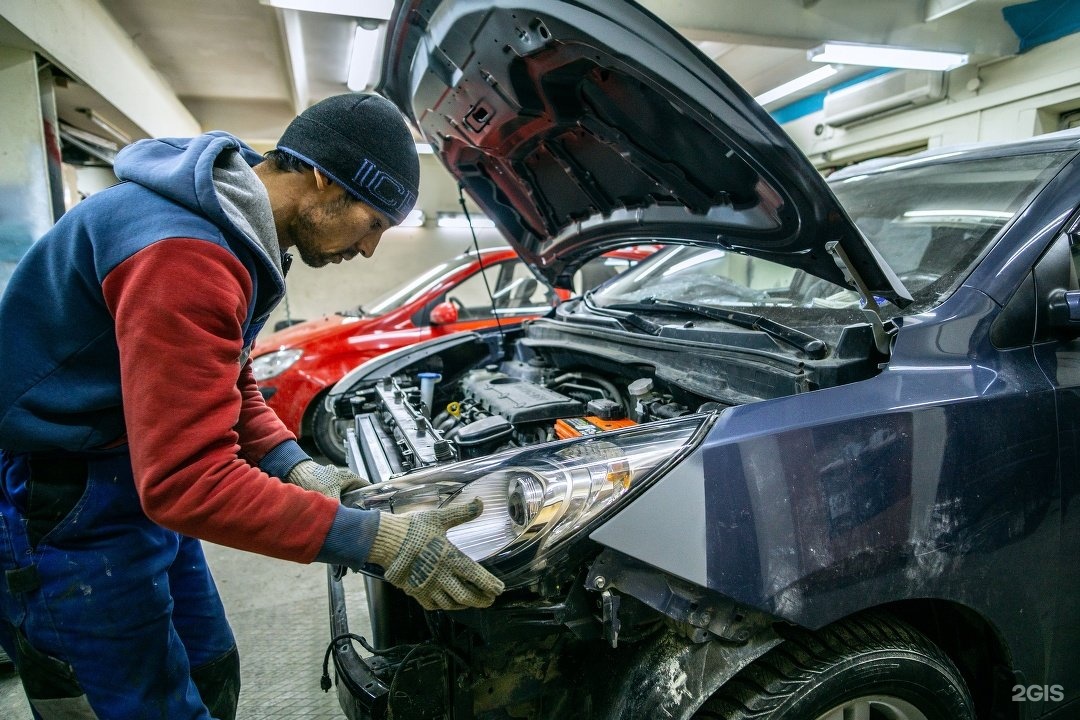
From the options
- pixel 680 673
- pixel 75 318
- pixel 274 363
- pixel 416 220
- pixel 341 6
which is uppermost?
pixel 416 220

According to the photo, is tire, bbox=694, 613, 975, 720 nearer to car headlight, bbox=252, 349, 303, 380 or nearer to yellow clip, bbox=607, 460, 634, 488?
yellow clip, bbox=607, 460, 634, 488

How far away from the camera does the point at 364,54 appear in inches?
215

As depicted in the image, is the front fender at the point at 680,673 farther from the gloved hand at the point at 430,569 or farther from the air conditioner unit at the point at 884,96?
the air conditioner unit at the point at 884,96

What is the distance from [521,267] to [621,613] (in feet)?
14.6

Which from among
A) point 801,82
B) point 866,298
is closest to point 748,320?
point 866,298

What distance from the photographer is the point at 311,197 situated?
1238 millimetres

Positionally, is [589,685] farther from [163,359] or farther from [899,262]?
[899,262]

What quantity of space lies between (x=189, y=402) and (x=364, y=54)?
5.56 m

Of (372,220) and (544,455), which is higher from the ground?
(372,220)

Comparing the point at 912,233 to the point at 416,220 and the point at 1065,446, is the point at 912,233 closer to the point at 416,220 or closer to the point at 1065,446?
the point at 1065,446

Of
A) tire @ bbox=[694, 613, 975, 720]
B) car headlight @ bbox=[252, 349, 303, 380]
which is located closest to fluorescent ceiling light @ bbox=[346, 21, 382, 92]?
car headlight @ bbox=[252, 349, 303, 380]

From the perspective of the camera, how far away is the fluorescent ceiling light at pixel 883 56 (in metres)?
5.05

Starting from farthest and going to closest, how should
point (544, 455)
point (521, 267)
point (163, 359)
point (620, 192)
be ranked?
point (521, 267), point (620, 192), point (544, 455), point (163, 359)

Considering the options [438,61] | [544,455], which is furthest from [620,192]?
[544,455]
